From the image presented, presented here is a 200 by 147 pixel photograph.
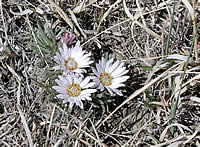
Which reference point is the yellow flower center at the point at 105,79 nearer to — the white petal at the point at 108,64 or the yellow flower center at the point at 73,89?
the white petal at the point at 108,64

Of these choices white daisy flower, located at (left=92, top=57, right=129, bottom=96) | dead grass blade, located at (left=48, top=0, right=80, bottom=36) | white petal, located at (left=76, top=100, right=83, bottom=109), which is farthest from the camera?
dead grass blade, located at (left=48, top=0, right=80, bottom=36)

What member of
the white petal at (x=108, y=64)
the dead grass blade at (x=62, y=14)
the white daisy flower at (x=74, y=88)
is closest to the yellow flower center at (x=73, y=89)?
the white daisy flower at (x=74, y=88)

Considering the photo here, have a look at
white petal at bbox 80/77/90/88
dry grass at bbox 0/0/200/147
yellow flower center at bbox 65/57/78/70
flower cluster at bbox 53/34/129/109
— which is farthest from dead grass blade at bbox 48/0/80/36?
white petal at bbox 80/77/90/88

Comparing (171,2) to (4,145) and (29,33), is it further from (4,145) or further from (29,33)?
(4,145)

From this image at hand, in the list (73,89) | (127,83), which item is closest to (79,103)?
(73,89)

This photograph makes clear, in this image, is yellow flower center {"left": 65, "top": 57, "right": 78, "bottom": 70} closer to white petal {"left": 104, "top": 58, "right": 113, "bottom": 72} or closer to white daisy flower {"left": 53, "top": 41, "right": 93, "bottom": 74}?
white daisy flower {"left": 53, "top": 41, "right": 93, "bottom": 74}

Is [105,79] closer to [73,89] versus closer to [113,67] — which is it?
[113,67]

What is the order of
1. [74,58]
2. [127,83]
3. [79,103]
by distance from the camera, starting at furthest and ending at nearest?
[127,83]
[74,58]
[79,103]
